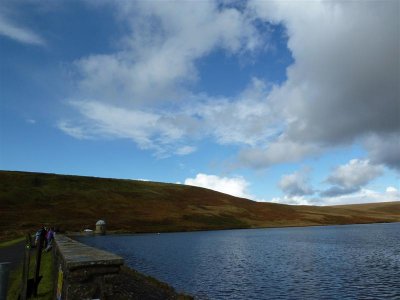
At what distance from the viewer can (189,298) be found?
1094 inches

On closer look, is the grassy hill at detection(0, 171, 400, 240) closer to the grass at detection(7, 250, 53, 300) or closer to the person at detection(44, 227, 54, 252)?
the person at detection(44, 227, 54, 252)

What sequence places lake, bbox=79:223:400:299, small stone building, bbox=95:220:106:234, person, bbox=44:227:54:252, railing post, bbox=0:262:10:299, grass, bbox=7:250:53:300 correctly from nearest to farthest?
railing post, bbox=0:262:10:299
grass, bbox=7:250:53:300
lake, bbox=79:223:400:299
person, bbox=44:227:54:252
small stone building, bbox=95:220:106:234

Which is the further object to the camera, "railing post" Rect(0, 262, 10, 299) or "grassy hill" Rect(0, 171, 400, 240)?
"grassy hill" Rect(0, 171, 400, 240)

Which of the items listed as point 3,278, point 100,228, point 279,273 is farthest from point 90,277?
point 100,228

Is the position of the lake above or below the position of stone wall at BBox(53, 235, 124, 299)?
below

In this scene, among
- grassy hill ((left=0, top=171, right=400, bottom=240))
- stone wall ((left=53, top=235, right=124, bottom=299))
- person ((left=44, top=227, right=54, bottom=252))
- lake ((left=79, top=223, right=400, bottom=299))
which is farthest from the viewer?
grassy hill ((left=0, top=171, right=400, bottom=240))

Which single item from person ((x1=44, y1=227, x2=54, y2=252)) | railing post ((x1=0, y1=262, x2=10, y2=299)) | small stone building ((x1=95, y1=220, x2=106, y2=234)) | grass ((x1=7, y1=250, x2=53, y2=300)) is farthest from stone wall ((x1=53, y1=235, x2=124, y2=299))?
small stone building ((x1=95, y1=220, x2=106, y2=234))

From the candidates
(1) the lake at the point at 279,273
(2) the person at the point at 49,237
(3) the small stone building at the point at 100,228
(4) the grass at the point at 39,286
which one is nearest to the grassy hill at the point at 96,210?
(3) the small stone building at the point at 100,228

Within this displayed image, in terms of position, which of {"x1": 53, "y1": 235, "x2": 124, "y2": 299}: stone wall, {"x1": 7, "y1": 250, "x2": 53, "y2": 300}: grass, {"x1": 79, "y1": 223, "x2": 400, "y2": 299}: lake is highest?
{"x1": 53, "y1": 235, "x2": 124, "y2": 299}: stone wall

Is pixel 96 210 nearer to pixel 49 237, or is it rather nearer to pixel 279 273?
pixel 49 237

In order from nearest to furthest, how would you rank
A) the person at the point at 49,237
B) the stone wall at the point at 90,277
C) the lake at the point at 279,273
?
the stone wall at the point at 90,277, the lake at the point at 279,273, the person at the point at 49,237

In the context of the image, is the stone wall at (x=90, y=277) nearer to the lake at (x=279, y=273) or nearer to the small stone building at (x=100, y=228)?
the lake at (x=279, y=273)

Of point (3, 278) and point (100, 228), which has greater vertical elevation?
point (100, 228)

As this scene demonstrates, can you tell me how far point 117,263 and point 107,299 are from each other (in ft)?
2.71
